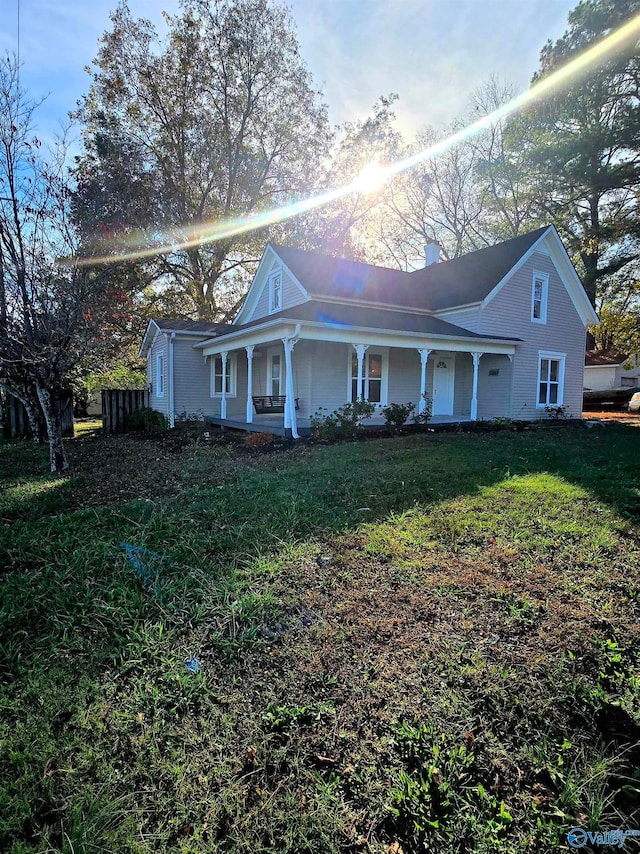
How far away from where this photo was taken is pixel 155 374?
18.4 m

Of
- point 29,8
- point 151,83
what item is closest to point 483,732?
point 29,8

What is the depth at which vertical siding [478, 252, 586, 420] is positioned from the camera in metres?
15.7

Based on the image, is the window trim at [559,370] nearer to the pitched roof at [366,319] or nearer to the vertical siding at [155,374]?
the pitched roof at [366,319]

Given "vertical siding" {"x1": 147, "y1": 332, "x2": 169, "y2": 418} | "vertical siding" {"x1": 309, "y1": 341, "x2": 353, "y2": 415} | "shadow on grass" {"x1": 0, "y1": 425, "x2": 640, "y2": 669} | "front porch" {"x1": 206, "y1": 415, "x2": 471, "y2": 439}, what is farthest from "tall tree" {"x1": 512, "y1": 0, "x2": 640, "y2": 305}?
"vertical siding" {"x1": 147, "y1": 332, "x2": 169, "y2": 418}

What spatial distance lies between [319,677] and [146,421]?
1429 cm

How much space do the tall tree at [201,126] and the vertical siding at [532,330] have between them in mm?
14055

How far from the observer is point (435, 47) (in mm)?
11773

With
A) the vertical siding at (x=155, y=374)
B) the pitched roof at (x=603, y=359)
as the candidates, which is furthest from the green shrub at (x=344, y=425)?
the pitched roof at (x=603, y=359)

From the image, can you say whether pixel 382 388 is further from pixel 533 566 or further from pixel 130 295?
pixel 130 295

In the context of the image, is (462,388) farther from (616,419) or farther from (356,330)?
(616,419)

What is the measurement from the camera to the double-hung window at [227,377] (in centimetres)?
1673

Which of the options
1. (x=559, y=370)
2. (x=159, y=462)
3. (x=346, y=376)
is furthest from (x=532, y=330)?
(x=159, y=462)

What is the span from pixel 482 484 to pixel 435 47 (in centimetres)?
1223

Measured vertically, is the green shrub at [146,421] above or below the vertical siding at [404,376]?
below
